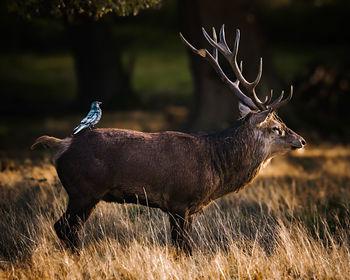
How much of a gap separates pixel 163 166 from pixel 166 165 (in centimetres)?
4

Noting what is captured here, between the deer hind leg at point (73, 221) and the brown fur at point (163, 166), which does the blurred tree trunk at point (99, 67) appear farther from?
the deer hind leg at point (73, 221)

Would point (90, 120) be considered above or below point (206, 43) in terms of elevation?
below

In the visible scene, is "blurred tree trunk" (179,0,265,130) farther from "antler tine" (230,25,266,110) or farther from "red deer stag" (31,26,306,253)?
"red deer stag" (31,26,306,253)

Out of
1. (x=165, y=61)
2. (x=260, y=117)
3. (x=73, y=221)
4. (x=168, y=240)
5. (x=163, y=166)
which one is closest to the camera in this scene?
(x=73, y=221)

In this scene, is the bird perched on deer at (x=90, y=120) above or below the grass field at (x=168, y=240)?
above

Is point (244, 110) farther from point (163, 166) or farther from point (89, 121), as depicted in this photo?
point (89, 121)

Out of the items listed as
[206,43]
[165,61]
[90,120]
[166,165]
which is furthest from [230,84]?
[165,61]

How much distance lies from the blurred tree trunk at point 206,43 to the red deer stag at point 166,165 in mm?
6917

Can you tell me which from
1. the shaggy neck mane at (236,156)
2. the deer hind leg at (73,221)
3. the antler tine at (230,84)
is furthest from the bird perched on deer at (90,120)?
the antler tine at (230,84)

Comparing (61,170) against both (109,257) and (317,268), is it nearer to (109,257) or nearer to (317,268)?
(109,257)

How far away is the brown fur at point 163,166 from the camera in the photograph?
5.80 m

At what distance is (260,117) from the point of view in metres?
6.38

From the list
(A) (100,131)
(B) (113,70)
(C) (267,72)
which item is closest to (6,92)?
(B) (113,70)

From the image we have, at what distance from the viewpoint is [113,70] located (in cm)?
2030
